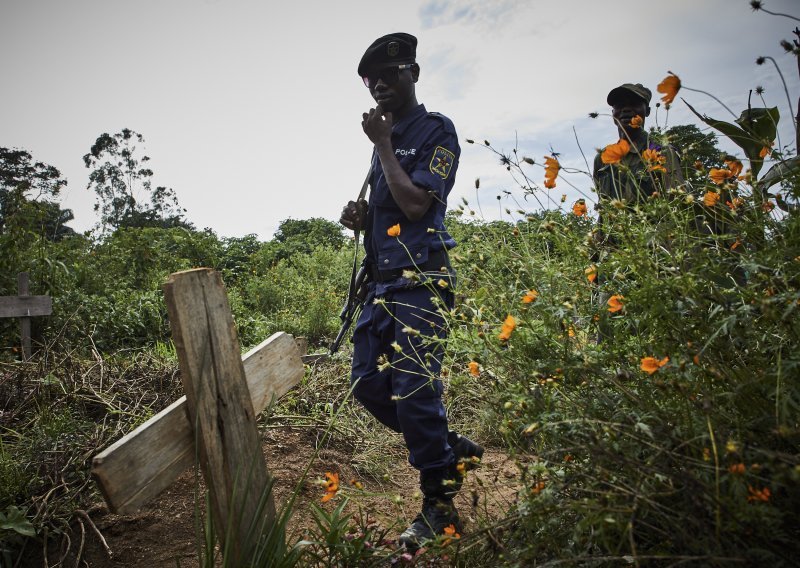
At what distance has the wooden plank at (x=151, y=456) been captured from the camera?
4.03 ft

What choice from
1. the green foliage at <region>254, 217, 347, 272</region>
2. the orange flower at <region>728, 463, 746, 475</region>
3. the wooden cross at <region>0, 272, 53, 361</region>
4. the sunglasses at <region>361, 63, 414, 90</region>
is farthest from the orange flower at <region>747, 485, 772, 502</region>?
the green foliage at <region>254, 217, 347, 272</region>

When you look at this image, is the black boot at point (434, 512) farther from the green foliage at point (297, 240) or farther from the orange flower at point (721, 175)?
the green foliage at point (297, 240)

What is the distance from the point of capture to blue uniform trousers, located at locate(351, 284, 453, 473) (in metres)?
2.08

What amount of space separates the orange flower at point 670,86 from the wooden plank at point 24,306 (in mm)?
6895

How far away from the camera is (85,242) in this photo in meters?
11.5

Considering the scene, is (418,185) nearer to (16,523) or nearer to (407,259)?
(407,259)

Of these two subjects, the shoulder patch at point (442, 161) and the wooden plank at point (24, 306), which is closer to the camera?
the shoulder patch at point (442, 161)

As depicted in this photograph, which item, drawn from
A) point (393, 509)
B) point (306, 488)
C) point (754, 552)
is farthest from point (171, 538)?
point (754, 552)

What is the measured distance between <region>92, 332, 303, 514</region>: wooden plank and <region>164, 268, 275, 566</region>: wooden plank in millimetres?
43

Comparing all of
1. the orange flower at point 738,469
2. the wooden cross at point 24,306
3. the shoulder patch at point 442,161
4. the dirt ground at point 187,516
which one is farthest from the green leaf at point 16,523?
the wooden cross at point 24,306

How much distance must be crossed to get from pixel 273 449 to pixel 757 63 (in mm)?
2902

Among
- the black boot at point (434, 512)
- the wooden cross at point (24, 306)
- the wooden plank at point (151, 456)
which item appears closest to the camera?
the wooden plank at point (151, 456)

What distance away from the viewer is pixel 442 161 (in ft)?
7.54

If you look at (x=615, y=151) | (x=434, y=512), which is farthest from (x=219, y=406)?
(x=615, y=151)
